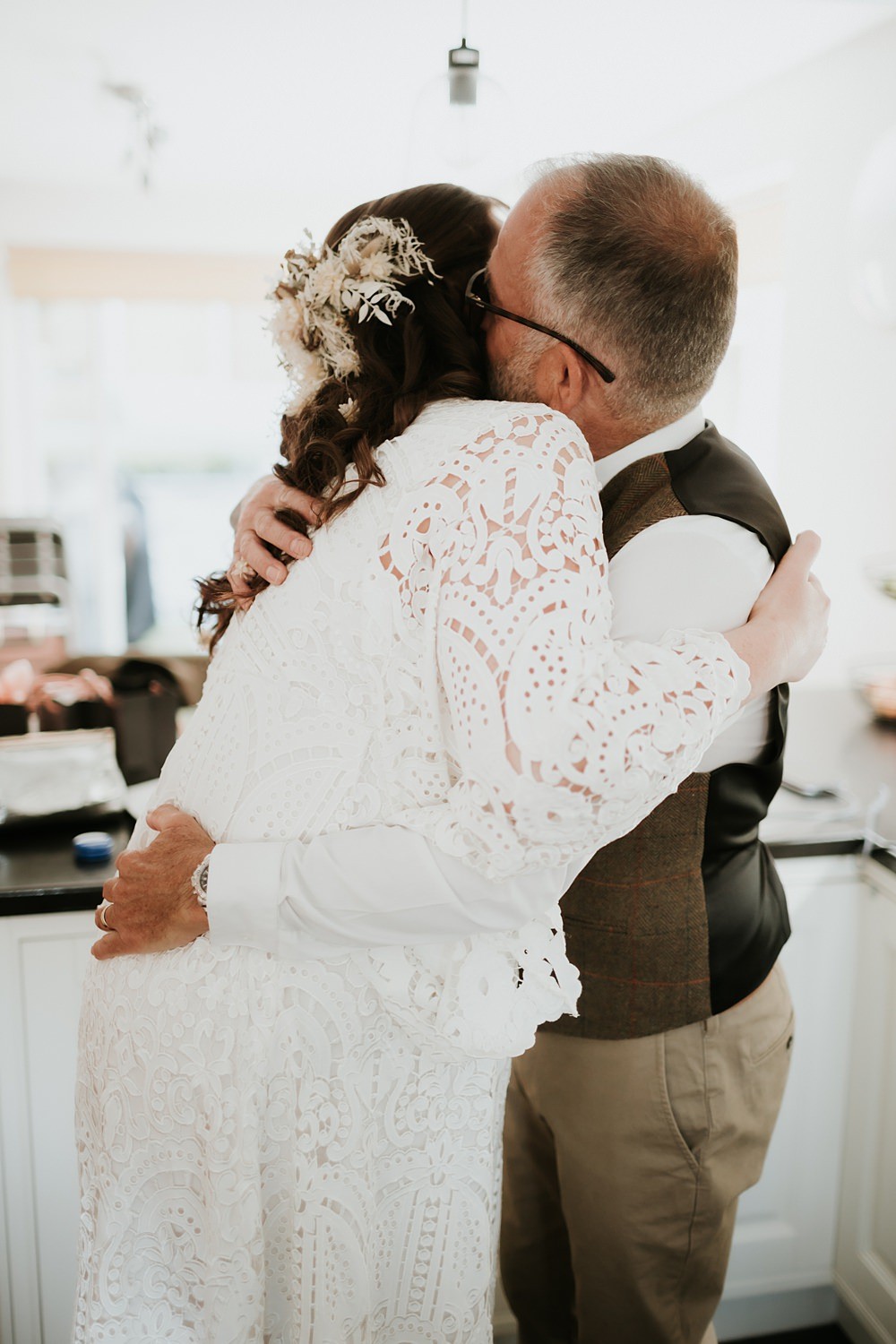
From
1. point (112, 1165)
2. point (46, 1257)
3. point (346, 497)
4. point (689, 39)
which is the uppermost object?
point (689, 39)

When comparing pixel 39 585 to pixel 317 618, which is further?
pixel 39 585

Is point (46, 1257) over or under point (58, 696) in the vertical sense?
under

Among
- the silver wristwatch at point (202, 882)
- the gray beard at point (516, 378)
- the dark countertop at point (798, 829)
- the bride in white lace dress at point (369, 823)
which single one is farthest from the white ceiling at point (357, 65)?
the silver wristwatch at point (202, 882)

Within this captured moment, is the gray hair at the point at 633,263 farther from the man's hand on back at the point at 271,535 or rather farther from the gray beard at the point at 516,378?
the man's hand on back at the point at 271,535

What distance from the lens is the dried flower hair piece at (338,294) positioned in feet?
3.04

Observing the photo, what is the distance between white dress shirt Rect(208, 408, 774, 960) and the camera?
869 millimetres

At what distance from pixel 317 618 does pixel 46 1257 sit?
1.14m

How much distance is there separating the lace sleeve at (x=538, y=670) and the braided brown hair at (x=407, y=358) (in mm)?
137

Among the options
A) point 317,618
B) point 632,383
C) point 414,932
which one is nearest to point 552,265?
point 632,383

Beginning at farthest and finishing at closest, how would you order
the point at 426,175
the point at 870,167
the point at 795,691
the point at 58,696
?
the point at 795,691 → the point at 870,167 → the point at 426,175 → the point at 58,696

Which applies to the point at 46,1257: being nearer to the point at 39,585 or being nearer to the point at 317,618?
the point at 317,618

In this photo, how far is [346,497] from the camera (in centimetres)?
90

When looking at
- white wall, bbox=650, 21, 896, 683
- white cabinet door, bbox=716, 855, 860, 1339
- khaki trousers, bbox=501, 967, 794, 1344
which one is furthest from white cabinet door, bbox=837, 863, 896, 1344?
white wall, bbox=650, 21, 896, 683

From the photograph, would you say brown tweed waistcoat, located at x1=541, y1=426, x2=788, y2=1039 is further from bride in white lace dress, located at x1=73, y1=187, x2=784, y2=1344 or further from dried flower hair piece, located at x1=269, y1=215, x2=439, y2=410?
dried flower hair piece, located at x1=269, y1=215, x2=439, y2=410
